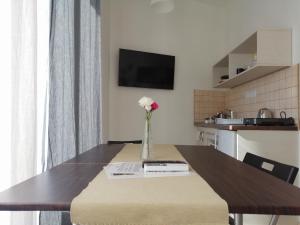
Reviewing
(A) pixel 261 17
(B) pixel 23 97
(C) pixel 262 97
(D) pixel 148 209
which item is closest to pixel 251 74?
(C) pixel 262 97

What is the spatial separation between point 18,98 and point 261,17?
2.93 metres

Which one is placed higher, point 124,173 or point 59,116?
point 59,116

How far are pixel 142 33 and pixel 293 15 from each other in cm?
225

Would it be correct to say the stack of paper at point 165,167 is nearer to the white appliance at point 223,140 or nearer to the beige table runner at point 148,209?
the beige table runner at point 148,209

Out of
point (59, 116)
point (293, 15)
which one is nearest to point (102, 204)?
point (59, 116)

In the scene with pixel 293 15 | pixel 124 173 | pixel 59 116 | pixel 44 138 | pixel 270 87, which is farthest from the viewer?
pixel 270 87

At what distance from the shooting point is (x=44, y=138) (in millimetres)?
1662

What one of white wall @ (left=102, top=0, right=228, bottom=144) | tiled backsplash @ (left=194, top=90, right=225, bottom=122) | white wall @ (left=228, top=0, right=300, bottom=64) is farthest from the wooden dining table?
tiled backsplash @ (left=194, top=90, right=225, bottom=122)

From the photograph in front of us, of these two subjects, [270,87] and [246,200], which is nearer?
[246,200]

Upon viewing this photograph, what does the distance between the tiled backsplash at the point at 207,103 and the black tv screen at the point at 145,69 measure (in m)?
0.49

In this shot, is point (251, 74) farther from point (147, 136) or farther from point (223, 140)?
point (147, 136)

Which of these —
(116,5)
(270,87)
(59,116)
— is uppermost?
(116,5)

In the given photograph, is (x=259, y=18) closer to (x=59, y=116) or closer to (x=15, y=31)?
(x=59, y=116)

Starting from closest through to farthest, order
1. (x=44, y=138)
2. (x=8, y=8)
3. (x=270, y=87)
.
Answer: (x=8, y=8)
(x=44, y=138)
(x=270, y=87)
